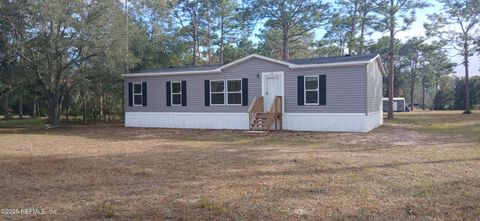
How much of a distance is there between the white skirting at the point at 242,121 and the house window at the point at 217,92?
57 cm

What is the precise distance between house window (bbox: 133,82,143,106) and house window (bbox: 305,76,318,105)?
332 inches

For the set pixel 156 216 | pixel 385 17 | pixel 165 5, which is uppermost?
pixel 165 5

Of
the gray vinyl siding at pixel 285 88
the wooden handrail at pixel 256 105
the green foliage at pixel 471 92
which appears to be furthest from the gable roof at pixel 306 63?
the green foliage at pixel 471 92

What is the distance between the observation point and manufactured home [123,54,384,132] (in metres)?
14.6

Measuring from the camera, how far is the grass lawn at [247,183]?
4.28 m

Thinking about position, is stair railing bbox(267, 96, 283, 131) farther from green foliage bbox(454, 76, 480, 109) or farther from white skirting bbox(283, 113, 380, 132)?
green foliage bbox(454, 76, 480, 109)

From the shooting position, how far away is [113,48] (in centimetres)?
1836

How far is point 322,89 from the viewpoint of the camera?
15031mm

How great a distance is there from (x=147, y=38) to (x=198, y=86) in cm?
975

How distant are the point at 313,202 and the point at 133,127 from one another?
1565cm

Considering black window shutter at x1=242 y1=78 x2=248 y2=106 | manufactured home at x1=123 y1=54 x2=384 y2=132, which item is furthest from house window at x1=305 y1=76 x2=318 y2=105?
black window shutter at x1=242 y1=78 x2=248 y2=106

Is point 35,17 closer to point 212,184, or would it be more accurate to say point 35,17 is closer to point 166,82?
point 166,82

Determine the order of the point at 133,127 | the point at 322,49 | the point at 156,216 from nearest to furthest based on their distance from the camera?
the point at 156,216, the point at 133,127, the point at 322,49

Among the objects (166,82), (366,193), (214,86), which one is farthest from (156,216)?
(166,82)
